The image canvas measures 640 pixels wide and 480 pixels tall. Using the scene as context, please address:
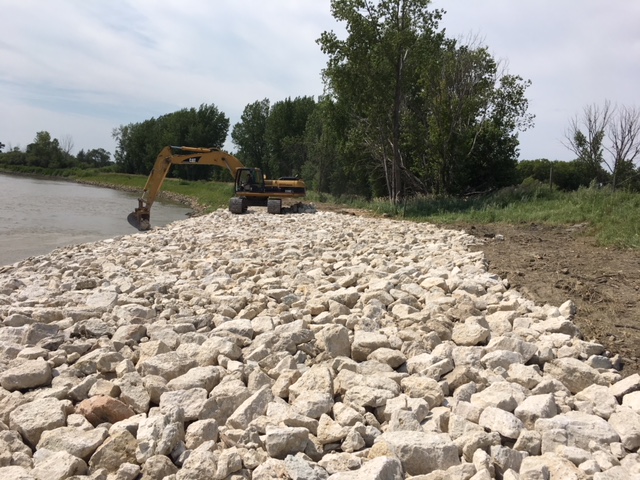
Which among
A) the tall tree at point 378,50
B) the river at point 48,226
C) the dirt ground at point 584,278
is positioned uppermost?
the tall tree at point 378,50

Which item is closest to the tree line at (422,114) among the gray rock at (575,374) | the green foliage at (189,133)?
the gray rock at (575,374)

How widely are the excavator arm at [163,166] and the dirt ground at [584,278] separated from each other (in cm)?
1019

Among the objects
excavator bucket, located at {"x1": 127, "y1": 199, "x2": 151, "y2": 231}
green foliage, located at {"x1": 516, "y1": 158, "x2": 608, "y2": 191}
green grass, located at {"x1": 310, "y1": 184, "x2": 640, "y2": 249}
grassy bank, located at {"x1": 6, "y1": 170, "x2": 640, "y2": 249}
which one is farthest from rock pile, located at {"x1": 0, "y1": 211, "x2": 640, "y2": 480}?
green foliage, located at {"x1": 516, "y1": 158, "x2": 608, "y2": 191}

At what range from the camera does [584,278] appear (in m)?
5.73

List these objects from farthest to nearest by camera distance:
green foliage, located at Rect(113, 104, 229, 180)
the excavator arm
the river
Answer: green foliage, located at Rect(113, 104, 229, 180) → the excavator arm → the river

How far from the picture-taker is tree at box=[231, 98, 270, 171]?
4828 centimetres

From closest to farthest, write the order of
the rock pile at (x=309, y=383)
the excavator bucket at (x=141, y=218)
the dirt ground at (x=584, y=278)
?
the rock pile at (x=309, y=383), the dirt ground at (x=584, y=278), the excavator bucket at (x=141, y=218)

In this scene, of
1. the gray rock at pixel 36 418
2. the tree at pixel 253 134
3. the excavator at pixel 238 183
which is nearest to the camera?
the gray rock at pixel 36 418

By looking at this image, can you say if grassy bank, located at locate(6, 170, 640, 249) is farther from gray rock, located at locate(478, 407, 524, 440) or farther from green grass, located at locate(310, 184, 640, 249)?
gray rock, located at locate(478, 407, 524, 440)

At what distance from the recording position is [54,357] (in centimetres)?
376

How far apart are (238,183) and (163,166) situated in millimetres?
2467

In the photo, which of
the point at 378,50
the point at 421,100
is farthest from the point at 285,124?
the point at 378,50

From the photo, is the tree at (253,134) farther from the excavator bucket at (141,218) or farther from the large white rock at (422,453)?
the large white rock at (422,453)

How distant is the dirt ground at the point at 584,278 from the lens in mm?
4172
